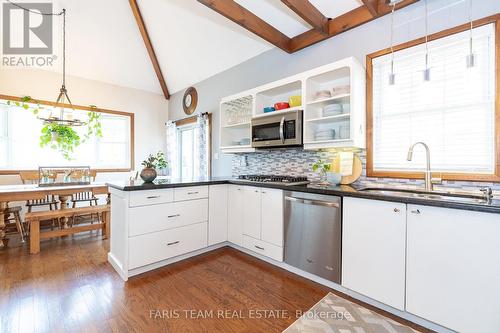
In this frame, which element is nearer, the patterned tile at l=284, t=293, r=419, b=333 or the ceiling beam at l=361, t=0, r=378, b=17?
the patterned tile at l=284, t=293, r=419, b=333

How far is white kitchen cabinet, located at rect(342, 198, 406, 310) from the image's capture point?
1669 mm

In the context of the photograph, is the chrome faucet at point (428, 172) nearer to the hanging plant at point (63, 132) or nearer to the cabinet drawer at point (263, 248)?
the cabinet drawer at point (263, 248)

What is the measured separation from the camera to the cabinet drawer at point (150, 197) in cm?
224

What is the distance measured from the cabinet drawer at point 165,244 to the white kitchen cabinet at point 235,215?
0.36 meters

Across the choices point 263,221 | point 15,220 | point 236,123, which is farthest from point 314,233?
point 15,220

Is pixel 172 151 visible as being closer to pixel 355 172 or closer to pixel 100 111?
pixel 100 111

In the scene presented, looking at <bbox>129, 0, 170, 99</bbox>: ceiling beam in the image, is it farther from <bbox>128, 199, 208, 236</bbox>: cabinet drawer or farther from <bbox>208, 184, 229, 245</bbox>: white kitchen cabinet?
<bbox>128, 199, 208, 236</bbox>: cabinet drawer

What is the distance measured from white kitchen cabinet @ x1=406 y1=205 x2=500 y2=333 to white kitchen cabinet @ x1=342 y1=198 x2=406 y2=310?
0.20 ft

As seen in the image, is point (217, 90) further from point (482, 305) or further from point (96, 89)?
point (482, 305)

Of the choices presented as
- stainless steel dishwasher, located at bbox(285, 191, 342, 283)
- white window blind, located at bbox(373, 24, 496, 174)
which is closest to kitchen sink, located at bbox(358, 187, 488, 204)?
white window blind, located at bbox(373, 24, 496, 174)

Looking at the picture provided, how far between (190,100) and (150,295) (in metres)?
3.94

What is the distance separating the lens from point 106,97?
488 centimetres

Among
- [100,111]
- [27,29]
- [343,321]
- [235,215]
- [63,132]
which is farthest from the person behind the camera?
[100,111]

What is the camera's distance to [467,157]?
1861 mm
